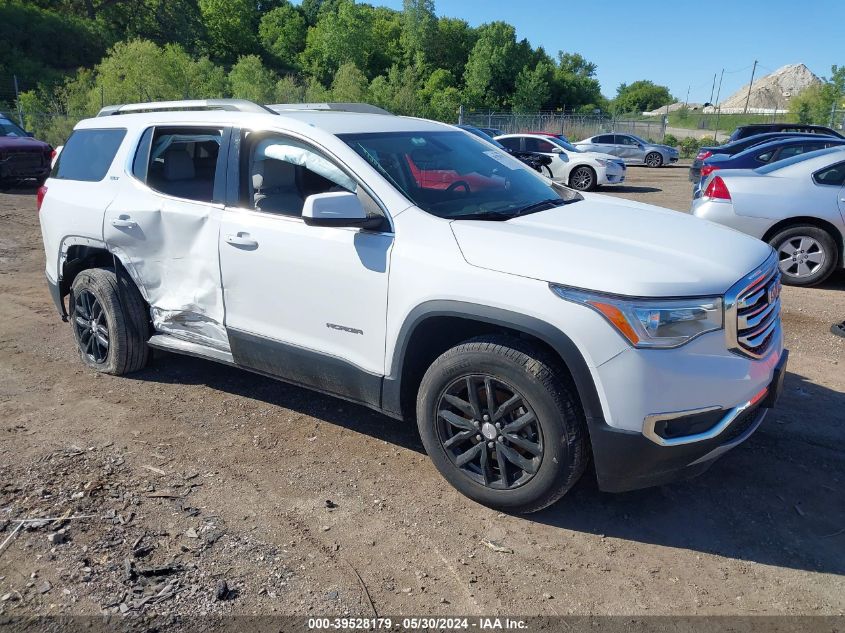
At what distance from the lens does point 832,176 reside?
739cm

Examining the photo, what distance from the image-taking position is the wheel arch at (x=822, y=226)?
7.30m

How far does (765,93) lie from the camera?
5886 inches

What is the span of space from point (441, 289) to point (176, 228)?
2001 mm

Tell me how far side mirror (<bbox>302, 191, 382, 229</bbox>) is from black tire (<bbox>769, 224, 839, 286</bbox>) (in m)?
5.79

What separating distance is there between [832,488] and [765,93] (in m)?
171

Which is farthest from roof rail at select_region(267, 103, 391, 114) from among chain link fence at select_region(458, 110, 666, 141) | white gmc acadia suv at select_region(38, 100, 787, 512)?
chain link fence at select_region(458, 110, 666, 141)

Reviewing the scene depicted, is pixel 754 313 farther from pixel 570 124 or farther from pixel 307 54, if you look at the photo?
pixel 307 54

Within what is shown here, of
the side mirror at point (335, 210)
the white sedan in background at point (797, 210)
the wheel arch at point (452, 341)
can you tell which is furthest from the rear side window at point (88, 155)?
the white sedan in background at point (797, 210)

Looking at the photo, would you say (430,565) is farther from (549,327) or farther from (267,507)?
(549,327)

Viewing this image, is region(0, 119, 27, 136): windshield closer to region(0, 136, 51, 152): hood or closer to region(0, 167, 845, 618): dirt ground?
region(0, 136, 51, 152): hood

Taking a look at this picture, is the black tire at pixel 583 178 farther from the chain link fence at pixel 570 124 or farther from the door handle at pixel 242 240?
the chain link fence at pixel 570 124

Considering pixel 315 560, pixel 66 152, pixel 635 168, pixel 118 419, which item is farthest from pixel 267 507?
pixel 635 168

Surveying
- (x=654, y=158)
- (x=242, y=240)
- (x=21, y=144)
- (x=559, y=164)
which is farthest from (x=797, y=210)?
(x=654, y=158)

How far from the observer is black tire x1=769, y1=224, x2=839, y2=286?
734 centimetres
